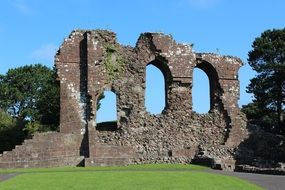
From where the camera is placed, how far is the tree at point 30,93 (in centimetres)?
5281

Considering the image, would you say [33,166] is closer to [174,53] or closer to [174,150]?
[174,150]

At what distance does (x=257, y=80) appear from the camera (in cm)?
4588

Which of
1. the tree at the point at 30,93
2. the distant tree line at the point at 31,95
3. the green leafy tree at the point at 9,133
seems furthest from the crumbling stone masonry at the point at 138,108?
the tree at the point at 30,93

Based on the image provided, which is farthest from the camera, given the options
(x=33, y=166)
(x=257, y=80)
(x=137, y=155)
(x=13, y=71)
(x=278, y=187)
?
(x=13, y=71)

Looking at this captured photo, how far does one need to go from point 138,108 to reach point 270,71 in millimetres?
17388

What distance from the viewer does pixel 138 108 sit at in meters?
31.9

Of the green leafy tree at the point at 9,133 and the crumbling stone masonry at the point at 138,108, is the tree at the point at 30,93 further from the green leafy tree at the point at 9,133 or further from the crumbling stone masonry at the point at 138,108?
the crumbling stone masonry at the point at 138,108

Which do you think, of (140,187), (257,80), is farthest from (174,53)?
(140,187)

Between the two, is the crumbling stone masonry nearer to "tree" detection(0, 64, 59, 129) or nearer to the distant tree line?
the distant tree line

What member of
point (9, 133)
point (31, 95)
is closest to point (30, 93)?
point (31, 95)

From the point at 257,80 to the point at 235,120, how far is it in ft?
43.4

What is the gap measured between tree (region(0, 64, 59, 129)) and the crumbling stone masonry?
21784 mm

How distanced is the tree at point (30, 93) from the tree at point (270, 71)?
20.1 meters

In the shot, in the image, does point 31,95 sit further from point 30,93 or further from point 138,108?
point 138,108
